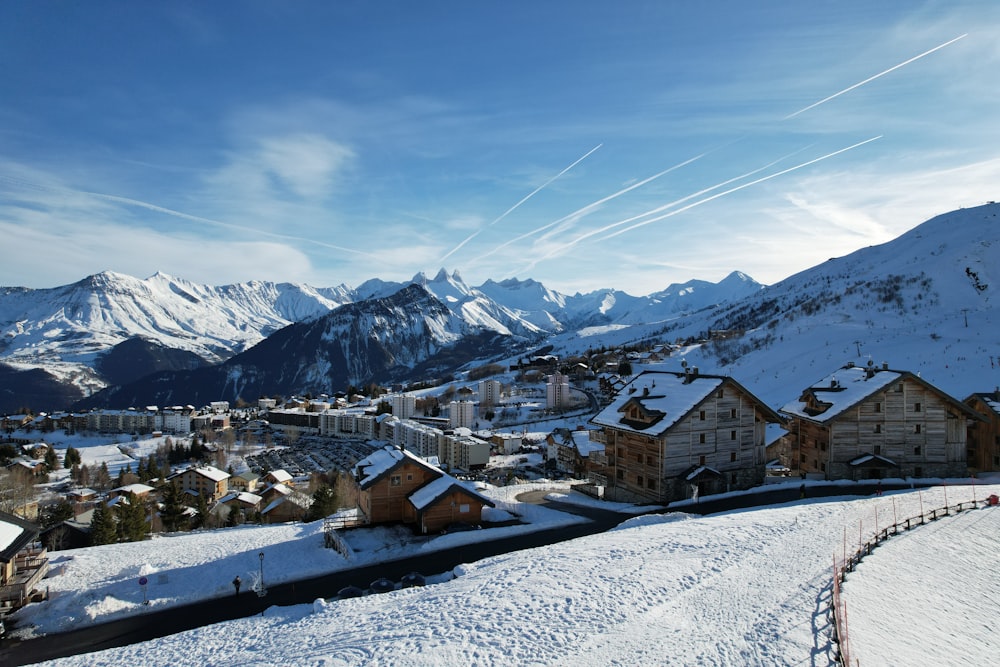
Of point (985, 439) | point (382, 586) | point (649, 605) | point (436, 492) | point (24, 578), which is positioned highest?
point (985, 439)

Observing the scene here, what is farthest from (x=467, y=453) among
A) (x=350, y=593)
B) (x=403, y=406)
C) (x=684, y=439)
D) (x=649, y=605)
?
(x=649, y=605)

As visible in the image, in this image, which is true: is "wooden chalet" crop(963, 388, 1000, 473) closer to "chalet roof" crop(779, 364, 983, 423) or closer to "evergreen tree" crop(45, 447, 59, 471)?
"chalet roof" crop(779, 364, 983, 423)

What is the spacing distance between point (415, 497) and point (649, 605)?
16.4 m

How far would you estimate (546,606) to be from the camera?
15.8 meters

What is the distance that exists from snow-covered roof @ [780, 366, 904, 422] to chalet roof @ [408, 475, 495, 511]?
70.4ft

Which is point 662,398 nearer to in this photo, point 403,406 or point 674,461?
point 674,461

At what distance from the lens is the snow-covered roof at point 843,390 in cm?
3512

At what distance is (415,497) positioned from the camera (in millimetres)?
29875

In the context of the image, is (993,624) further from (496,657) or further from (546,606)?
(496,657)

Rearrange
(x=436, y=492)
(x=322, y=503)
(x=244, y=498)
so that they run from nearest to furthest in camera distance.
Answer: (x=436, y=492) → (x=322, y=503) → (x=244, y=498)

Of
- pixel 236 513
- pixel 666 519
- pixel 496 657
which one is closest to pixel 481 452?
pixel 236 513

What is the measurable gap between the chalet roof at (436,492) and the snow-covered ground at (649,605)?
5.06 m

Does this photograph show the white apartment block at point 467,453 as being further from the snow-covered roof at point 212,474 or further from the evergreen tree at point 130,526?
the evergreen tree at point 130,526

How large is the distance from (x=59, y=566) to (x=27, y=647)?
9.06 meters
